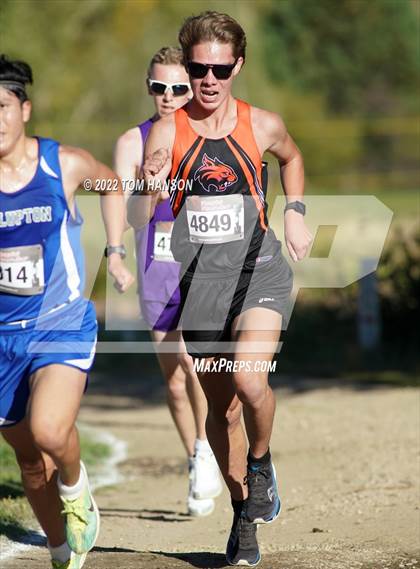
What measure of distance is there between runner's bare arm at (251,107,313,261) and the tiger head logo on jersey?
22cm

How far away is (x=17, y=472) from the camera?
8852mm

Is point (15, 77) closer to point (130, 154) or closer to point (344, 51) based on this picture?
point (130, 154)

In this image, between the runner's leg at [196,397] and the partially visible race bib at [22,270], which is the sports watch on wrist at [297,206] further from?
the runner's leg at [196,397]

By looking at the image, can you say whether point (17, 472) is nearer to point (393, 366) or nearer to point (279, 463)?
point (279, 463)

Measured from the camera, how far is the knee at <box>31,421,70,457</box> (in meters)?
4.92

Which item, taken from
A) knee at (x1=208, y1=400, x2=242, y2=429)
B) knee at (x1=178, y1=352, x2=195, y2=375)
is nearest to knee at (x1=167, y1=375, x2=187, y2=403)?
knee at (x1=178, y1=352, x2=195, y2=375)

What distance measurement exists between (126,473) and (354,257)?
9.03 m

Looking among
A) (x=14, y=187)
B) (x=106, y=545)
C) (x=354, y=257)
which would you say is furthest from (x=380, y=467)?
(x=354, y=257)

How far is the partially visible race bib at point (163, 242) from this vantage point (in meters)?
7.15

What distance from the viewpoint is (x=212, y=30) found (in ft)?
17.9

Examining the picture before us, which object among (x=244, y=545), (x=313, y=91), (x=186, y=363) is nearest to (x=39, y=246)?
(x=244, y=545)

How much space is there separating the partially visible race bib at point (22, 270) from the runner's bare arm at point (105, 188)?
0.29m

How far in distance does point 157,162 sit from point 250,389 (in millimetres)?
1168

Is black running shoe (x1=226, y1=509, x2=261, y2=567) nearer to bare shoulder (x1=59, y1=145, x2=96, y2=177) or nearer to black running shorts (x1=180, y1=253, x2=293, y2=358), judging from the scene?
black running shorts (x1=180, y1=253, x2=293, y2=358)
